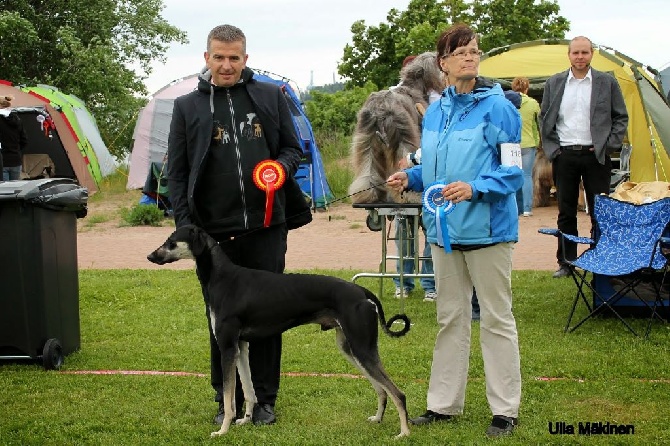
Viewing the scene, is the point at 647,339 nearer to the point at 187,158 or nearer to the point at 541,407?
the point at 541,407

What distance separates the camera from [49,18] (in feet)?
86.6

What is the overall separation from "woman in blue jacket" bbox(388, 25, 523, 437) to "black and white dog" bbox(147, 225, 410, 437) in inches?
16.8

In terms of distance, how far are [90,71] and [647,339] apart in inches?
804

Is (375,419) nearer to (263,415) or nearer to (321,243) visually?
(263,415)

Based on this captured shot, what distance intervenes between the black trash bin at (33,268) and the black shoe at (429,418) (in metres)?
2.68

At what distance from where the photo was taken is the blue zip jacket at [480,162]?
463cm

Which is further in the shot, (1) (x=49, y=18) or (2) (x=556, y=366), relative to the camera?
(1) (x=49, y=18)


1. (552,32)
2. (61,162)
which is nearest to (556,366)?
(61,162)

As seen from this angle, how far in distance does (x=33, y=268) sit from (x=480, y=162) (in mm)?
3237

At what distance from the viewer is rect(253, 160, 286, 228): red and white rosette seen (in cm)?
502

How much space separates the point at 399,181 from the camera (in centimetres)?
500

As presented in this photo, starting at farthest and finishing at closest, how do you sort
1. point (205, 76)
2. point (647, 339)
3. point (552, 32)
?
point (552, 32), point (647, 339), point (205, 76)

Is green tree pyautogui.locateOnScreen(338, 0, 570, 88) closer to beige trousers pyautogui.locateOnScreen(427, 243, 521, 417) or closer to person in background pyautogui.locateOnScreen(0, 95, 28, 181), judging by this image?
person in background pyautogui.locateOnScreen(0, 95, 28, 181)

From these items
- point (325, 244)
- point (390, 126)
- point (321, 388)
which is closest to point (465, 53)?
point (321, 388)
